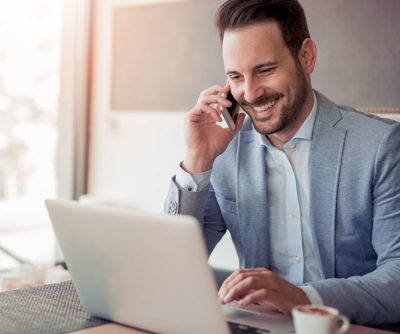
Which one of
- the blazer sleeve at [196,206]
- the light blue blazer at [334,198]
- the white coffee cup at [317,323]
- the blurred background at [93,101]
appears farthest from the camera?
the blurred background at [93,101]

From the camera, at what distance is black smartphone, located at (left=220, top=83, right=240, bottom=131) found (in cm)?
180

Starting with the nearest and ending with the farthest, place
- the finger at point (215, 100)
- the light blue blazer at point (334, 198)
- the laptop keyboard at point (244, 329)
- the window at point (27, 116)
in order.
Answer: the laptop keyboard at point (244, 329) → the light blue blazer at point (334, 198) → the finger at point (215, 100) → the window at point (27, 116)

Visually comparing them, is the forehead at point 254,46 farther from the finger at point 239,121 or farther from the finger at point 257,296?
the finger at point 257,296

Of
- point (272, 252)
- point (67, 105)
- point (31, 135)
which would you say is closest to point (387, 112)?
point (272, 252)

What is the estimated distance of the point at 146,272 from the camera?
3.32 ft

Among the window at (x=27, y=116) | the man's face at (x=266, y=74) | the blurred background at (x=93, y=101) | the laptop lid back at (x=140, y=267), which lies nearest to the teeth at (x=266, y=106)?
the man's face at (x=266, y=74)

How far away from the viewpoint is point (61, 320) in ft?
3.81

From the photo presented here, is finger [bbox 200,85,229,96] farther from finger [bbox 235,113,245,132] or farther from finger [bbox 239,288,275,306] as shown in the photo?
finger [bbox 239,288,275,306]

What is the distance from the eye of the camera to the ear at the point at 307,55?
1.79 metres

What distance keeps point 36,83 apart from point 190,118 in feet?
7.22

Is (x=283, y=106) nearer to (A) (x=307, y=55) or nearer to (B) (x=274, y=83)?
(B) (x=274, y=83)

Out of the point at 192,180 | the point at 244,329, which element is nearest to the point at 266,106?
the point at 192,180

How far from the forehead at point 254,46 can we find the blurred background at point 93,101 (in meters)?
1.35

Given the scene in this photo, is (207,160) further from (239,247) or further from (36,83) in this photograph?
(36,83)
